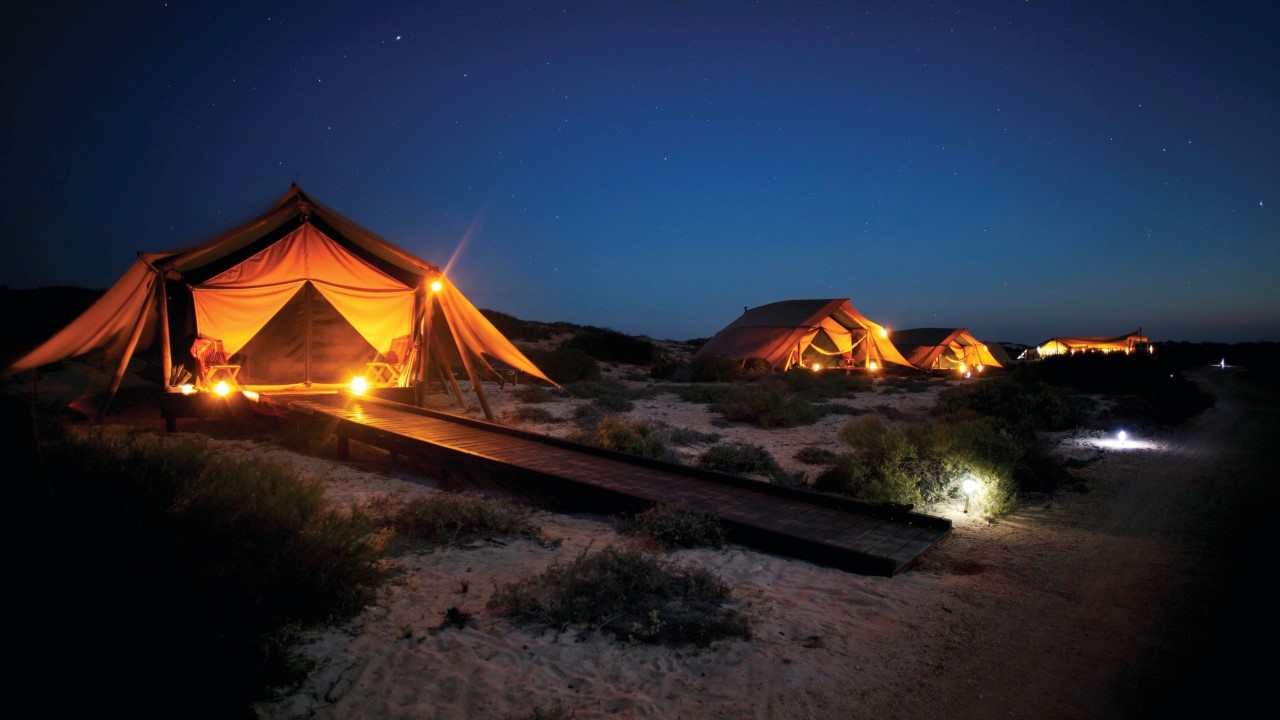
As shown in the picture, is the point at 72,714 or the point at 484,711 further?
the point at 484,711

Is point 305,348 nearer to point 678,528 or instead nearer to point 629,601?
point 678,528

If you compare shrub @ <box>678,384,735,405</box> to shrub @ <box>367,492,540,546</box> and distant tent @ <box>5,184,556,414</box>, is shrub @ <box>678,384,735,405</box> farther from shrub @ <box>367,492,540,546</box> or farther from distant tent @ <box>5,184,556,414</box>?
shrub @ <box>367,492,540,546</box>

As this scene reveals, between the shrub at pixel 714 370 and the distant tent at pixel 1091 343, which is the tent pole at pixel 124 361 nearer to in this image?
the shrub at pixel 714 370

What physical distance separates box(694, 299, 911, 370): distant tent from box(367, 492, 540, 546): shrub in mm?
18023

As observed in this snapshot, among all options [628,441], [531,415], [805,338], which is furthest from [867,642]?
[805,338]

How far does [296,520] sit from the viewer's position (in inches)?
135

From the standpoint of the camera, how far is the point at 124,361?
8281 millimetres

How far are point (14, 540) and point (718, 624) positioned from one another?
267cm

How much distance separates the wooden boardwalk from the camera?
4352mm

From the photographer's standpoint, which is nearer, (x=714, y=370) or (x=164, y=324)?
(x=164, y=324)

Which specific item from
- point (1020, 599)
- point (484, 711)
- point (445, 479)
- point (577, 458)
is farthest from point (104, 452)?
point (1020, 599)

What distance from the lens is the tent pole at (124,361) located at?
27.0ft

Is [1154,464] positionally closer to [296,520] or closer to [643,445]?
[643,445]

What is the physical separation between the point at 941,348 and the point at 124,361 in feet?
94.3
